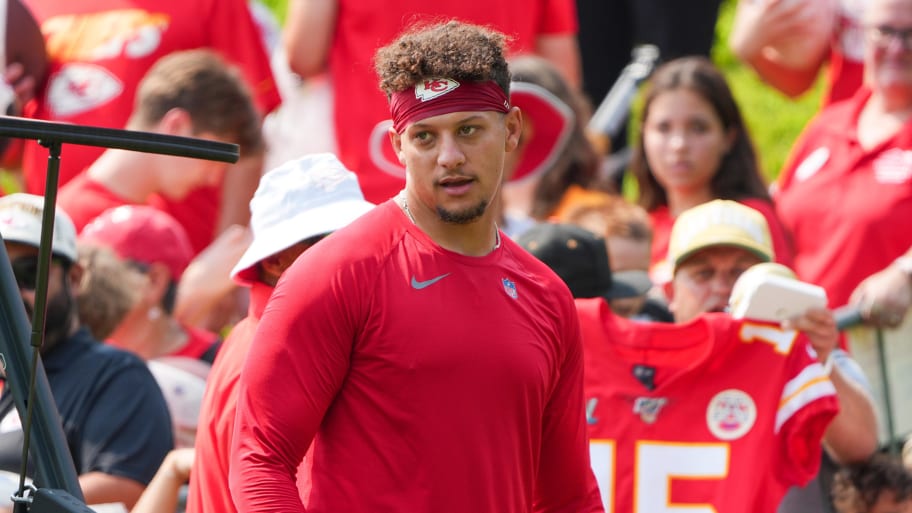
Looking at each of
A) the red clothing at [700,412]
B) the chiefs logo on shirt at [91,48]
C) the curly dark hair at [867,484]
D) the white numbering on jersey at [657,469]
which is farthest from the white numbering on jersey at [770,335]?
the chiefs logo on shirt at [91,48]

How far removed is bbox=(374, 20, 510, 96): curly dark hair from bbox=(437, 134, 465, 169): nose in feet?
0.40

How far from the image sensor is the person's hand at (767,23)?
257 inches

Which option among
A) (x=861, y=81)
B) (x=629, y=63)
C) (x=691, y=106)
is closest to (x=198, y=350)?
(x=691, y=106)

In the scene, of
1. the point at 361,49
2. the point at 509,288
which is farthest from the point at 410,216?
the point at 361,49

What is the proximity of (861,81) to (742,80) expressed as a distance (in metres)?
4.06

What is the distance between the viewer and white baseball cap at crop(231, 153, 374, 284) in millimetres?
3819

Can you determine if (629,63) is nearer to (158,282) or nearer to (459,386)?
(158,282)

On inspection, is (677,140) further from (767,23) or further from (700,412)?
(700,412)

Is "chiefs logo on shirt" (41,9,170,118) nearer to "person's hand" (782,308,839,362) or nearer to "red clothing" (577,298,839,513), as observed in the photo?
"red clothing" (577,298,839,513)

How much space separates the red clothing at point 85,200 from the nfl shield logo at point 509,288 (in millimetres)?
3127

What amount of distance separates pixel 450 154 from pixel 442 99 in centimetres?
11

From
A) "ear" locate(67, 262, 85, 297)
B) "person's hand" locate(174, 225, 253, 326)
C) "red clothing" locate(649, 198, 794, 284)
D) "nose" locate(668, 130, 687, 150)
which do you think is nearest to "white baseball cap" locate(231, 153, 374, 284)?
"ear" locate(67, 262, 85, 297)

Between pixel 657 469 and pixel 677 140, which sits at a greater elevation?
pixel 677 140

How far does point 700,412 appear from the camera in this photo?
14.2 feet
